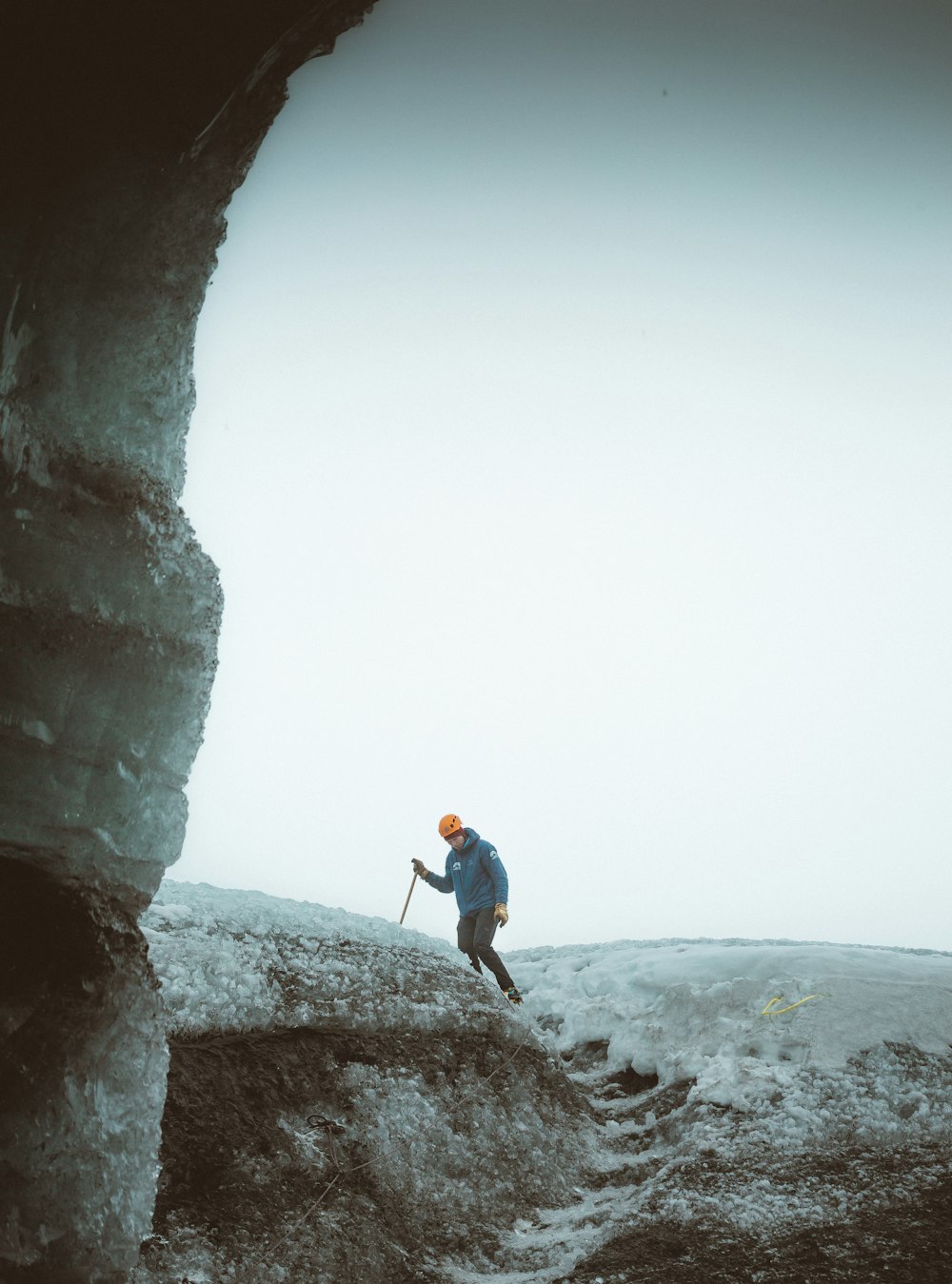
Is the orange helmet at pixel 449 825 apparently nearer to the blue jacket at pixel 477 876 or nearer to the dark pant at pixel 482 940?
the blue jacket at pixel 477 876

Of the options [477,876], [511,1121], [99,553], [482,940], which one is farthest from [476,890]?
[99,553]

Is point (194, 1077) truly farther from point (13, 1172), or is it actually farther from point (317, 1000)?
point (13, 1172)

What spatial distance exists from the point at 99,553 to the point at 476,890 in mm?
6093

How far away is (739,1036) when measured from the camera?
5.81 meters

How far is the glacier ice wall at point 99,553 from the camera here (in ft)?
8.14

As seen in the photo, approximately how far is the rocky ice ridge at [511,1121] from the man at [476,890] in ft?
4.27

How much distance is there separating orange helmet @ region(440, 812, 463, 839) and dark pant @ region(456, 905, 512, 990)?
0.76 m

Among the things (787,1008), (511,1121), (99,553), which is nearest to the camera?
(99,553)

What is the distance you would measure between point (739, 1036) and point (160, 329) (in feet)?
17.5

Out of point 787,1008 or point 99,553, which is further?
point 787,1008

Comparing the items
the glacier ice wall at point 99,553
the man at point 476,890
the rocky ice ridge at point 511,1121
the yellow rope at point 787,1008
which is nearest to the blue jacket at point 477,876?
the man at point 476,890

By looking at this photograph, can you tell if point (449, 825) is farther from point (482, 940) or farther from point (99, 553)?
point (99, 553)

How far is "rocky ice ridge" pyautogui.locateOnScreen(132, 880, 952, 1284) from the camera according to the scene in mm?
3580

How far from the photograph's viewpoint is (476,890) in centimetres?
817
